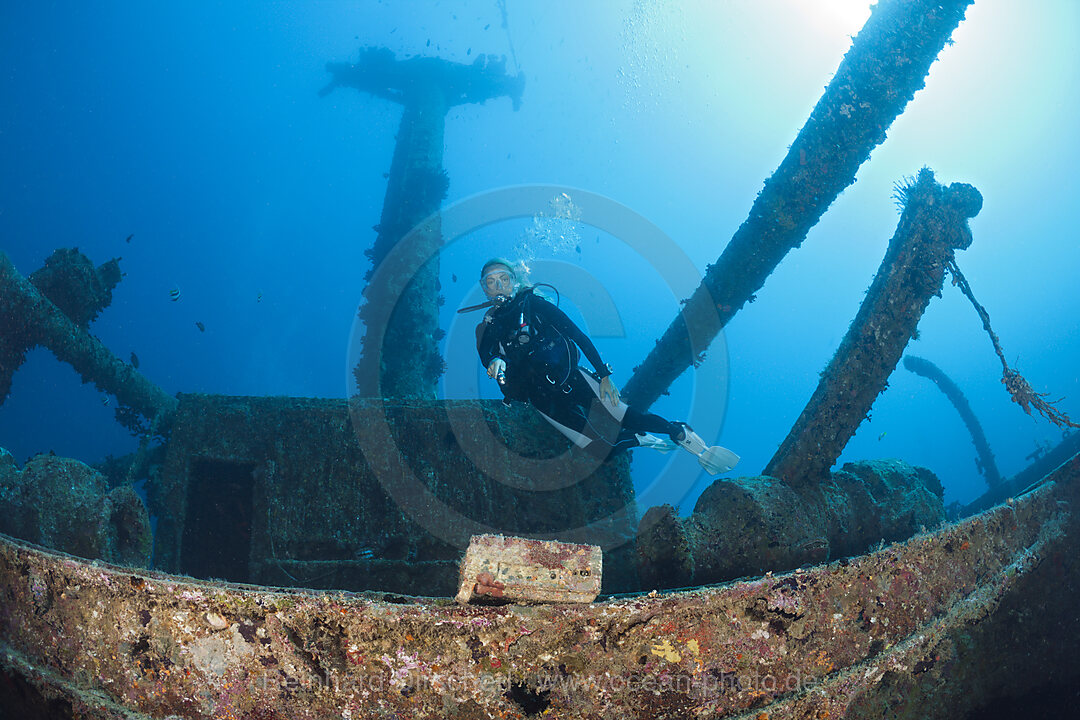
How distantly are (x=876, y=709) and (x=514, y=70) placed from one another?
10114 centimetres

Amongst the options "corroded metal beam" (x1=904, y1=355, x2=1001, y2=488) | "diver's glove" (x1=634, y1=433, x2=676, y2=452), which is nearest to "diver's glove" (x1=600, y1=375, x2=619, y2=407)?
"diver's glove" (x1=634, y1=433, x2=676, y2=452)

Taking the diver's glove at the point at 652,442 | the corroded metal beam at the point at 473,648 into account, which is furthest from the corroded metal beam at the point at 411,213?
the corroded metal beam at the point at 473,648

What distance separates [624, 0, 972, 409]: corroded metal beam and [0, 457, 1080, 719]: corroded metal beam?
3.44m

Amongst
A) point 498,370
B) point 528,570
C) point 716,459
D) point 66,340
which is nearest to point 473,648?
point 528,570

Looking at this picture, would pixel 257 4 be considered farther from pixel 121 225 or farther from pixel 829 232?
pixel 829 232

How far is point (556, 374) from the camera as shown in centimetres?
468

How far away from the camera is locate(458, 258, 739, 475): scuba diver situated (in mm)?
4547

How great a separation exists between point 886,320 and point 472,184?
9830 cm

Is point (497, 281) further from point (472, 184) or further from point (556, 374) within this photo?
point (472, 184)

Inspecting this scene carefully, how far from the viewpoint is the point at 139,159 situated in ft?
265

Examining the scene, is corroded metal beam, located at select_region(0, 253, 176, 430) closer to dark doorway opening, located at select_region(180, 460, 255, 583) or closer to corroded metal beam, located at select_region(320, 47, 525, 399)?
dark doorway opening, located at select_region(180, 460, 255, 583)

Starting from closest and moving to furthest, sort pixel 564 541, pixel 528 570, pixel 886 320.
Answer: pixel 528 570, pixel 564 541, pixel 886 320

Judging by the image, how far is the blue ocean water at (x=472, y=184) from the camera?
7469cm

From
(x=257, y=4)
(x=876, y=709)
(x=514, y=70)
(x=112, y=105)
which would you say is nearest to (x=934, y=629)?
(x=876, y=709)
